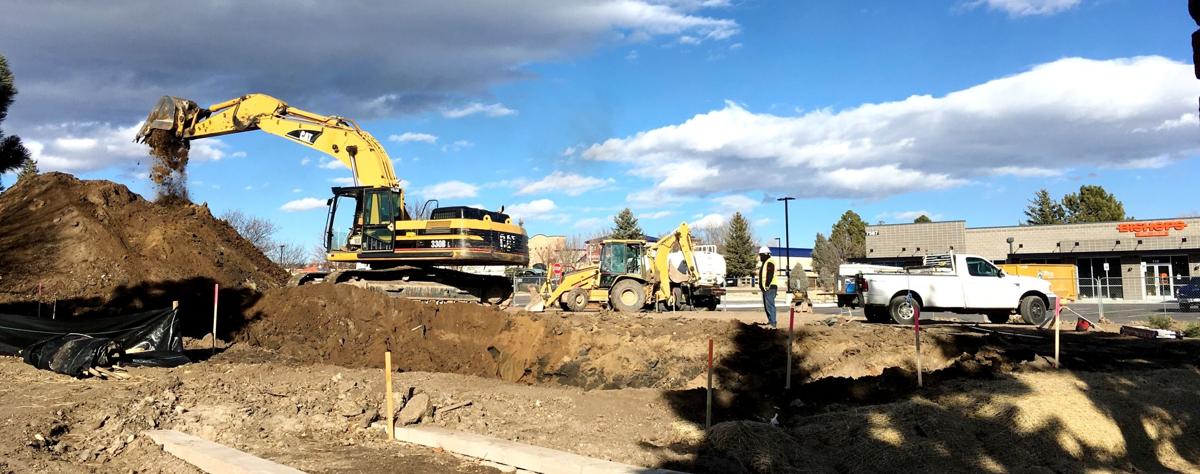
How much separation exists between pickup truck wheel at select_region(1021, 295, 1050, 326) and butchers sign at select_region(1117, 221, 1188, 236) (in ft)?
99.4

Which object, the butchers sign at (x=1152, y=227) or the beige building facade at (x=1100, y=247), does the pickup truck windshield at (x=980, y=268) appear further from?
the butchers sign at (x=1152, y=227)

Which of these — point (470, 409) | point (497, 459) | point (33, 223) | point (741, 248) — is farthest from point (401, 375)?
point (741, 248)

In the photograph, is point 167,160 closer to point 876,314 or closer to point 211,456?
point 211,456

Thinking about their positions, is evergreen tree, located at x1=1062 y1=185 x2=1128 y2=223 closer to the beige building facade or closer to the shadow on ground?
the beige building facade

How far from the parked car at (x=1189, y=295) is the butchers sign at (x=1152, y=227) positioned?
16.8 metres

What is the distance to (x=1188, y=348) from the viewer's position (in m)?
12.2

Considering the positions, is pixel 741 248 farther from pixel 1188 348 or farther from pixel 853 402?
pixel 853 402

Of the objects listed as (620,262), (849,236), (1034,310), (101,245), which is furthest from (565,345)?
(849,236)

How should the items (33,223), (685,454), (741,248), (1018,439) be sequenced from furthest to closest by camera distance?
1. (741,248)
2. (33,223)
3. (1018,439)
4. (685,454)

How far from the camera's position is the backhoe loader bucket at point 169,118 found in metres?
17.3

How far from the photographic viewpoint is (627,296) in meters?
22.2

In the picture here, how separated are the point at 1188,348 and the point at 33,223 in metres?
Result: 21.7

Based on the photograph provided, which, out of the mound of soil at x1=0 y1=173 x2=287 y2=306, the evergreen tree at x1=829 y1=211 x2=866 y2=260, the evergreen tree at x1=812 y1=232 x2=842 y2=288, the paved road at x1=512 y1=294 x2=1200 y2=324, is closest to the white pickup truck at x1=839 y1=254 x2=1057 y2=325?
the paved road at x1=512 y1=294 x2=1200 y2=324

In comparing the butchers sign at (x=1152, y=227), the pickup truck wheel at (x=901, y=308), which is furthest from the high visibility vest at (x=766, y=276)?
the butchers sign at (x=1152, y=227)
